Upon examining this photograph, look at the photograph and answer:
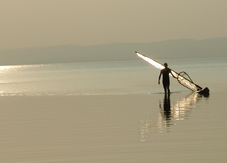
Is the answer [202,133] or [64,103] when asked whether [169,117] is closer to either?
[202,133]

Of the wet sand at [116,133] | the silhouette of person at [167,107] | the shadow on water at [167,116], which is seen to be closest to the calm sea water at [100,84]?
the silhouette of person at [167,107]

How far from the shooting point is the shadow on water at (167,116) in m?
16.2

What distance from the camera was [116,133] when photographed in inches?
628

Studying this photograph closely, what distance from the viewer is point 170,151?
42.5 ft

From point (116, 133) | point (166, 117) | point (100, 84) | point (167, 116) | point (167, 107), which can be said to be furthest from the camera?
point (100, 84)

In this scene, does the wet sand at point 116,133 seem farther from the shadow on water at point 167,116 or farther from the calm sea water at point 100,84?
the calm sea water at point 100,84

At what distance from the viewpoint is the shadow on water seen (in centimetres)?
1622

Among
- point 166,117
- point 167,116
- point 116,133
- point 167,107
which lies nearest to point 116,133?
point 116,133

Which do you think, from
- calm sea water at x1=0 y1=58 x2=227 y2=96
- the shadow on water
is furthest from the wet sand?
calm sea water at x1=0 y1=58 x2=227 y2=96

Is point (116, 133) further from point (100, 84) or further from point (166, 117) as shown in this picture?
point (100, 84)

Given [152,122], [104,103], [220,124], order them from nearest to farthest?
[220,124] → [152,122] → [104,103]

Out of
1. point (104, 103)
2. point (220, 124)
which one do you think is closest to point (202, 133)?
point (220, 124)

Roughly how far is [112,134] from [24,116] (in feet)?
20.6

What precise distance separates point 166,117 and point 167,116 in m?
0.30
